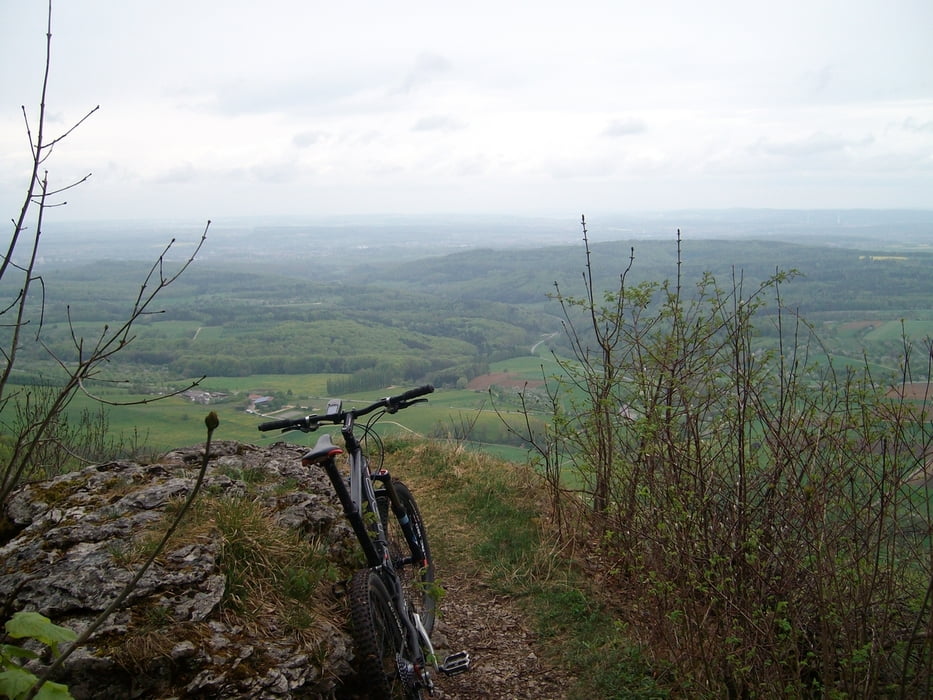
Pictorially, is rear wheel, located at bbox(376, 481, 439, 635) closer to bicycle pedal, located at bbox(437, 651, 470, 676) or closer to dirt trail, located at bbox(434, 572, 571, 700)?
dirt trail, located at bbox(434, 572, 571, 700)

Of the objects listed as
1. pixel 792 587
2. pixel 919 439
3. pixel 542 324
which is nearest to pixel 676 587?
pixel 792 587

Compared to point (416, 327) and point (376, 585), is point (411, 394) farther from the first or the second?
point (416, 327)

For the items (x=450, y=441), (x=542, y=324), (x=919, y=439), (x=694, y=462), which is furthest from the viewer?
(x=542, y=324)

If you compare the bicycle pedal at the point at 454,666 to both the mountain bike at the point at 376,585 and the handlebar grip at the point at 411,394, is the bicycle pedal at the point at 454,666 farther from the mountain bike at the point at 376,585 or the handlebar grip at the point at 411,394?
the handlebar grip at the point at 411,394

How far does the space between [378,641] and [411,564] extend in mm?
1269

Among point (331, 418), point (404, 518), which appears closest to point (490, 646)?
point (404, 518)

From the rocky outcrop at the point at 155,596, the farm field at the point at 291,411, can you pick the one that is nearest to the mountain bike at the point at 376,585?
the rocky outcrop at the point at 155,596

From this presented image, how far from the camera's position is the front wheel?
315 centimetres

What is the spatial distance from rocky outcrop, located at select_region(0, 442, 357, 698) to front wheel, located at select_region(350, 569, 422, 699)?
21cm

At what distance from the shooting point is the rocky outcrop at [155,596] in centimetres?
279

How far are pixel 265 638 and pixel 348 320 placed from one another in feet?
124

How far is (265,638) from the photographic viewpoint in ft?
10.4

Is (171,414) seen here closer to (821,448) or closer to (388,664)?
(388,664)

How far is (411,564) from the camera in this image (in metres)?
4.48
